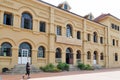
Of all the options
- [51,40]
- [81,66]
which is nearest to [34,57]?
[51,40]

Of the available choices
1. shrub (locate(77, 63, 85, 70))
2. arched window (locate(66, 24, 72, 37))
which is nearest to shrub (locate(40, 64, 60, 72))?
shrub (locate(77, 63, 85, 70))

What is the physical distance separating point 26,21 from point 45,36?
3662 millimetres

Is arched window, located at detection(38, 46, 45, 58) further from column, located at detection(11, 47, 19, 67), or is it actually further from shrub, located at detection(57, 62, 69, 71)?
column, located at detection(11, 47, 19, 67)

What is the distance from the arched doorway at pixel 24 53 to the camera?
73.4 feet

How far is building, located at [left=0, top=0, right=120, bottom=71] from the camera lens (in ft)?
69.8

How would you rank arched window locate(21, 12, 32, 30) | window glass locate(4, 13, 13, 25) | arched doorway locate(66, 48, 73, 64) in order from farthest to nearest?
arched doorway locate(66, 48, 73, 64), arched window locate(21, 12, 32, 30), window glass locate(4, 13, 13, 25)

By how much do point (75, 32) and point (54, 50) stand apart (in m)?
6.40

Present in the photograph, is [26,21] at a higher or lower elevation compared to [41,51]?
Result: higher

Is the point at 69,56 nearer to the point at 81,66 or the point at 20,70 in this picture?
the point at 81,66

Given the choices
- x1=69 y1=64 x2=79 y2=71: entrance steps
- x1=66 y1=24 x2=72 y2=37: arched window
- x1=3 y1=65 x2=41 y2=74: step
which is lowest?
x1=69 y1=64 x2=79 y2=71: entrance steps

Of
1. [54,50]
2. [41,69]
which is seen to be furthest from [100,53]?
[41,69]

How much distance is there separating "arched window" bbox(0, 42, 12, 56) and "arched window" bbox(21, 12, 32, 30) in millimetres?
3357

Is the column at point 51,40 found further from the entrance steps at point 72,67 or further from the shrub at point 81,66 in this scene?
the shrub at point 81,66

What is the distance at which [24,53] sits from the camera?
899 inches
